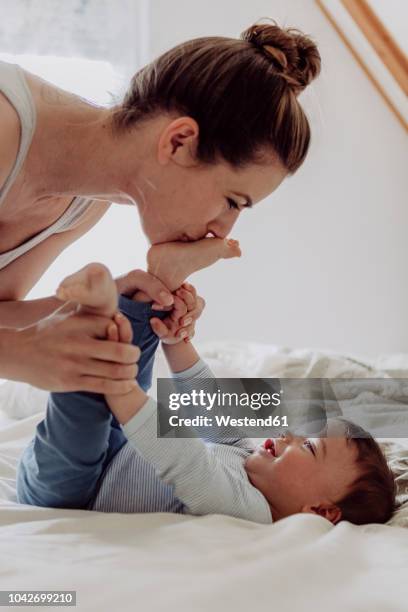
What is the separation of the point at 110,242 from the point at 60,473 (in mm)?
1526

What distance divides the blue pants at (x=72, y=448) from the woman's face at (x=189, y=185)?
181mm

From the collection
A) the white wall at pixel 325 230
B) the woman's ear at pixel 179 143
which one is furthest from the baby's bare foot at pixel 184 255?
the white wall at pixel 325 230

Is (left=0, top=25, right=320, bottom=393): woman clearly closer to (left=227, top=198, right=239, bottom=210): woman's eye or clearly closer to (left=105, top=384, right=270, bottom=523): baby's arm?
(left=227, top=198, right=239, bottom=210): woman's eye

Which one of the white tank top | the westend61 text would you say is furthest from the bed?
the white tank top

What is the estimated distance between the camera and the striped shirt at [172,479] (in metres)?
1.07

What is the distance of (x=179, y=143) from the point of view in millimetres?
981

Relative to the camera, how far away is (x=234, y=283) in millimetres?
2896

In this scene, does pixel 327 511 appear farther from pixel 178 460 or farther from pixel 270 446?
pixel 178 460

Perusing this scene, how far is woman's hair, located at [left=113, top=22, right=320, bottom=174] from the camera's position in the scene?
97 cm

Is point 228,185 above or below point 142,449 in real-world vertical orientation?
above

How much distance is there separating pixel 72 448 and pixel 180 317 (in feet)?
0.91

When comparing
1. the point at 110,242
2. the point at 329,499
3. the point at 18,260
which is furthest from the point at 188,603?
the point at 110,242

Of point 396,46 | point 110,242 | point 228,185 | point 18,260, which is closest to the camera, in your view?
point 228,185

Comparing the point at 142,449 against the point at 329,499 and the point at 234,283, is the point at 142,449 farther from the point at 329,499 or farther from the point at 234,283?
the point at 234,283
